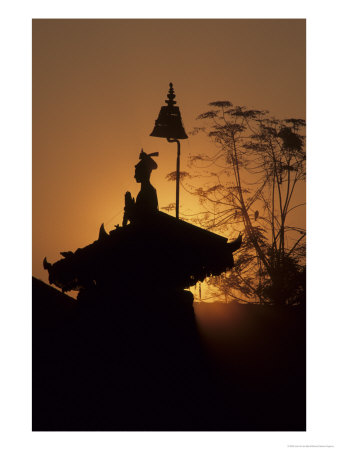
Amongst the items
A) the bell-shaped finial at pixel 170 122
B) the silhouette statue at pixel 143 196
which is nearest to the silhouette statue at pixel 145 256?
the silhouette statue at pixel 143 196

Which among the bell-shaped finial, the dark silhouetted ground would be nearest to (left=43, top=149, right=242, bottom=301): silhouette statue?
the dark silhouetted ground

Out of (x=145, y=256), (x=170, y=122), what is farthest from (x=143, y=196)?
(x=170, y=122)

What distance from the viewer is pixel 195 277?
1153cm

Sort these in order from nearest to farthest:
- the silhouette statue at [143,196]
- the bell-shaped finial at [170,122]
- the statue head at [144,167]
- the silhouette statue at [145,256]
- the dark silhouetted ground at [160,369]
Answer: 1. the dark silhouetted ground at [160,369]
2. the silhouette statue at [145,256]
3. the silhouette statue at [143,196]
4. the statue head at [144,167]
5. the bell-shaped finial at [170,122]

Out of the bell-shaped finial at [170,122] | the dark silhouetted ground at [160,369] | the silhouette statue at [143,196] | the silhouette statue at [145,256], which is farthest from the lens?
the bell-shaped finial at [170,122]

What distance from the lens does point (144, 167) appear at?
12.0 meters

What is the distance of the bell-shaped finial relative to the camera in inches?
556

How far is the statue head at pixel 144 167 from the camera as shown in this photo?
1201cm

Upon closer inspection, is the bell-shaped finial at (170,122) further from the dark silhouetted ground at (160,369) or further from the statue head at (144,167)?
the dark silhouetted ground at (160,369)

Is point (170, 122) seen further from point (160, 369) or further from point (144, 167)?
point (160, 369)

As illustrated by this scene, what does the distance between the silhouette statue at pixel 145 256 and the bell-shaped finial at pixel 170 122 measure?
223cm

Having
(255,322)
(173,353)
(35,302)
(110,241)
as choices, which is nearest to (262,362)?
(173,353)

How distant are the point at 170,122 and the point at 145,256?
3.63m

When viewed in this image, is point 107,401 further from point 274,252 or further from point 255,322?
point 274,252
